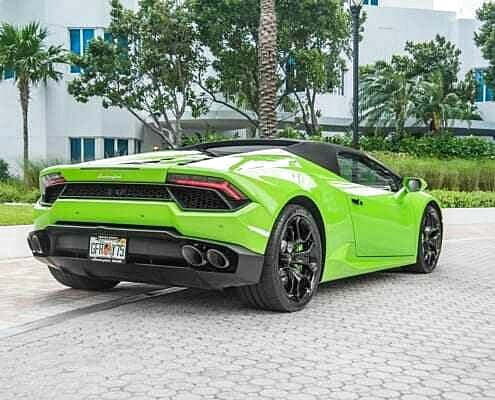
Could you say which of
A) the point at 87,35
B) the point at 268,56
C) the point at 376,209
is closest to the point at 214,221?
the point at 376,209

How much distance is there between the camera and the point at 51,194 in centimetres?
684

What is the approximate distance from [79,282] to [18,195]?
50.0 feet

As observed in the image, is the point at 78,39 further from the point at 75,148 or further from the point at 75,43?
the point at 75,148

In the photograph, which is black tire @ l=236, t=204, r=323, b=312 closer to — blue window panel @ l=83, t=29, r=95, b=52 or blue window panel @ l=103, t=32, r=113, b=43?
blue window panel @ l=103, t=32, r=113, b=43

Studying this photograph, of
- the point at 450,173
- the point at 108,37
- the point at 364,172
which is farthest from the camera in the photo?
the point at 108,37

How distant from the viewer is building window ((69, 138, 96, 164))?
32969 millimetres

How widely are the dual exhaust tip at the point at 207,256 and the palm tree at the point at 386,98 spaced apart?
33.2 m

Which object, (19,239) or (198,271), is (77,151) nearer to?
(19,239)

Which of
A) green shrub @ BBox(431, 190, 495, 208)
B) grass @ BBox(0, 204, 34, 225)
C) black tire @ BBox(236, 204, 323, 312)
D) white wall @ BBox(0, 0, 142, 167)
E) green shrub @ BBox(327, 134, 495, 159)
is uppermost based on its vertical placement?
white wall @ BBox(0, 0, 142, 167)

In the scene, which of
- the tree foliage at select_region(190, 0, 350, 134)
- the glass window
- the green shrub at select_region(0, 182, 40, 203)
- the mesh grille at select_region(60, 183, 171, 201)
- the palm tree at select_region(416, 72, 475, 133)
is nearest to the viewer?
the mesh grille at select_region(60, 183, 171, 201)

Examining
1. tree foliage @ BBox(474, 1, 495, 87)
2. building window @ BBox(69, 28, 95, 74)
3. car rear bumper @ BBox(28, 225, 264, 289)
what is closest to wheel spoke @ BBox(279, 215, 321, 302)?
car rear bumper @ BBox(28, 225, 264, 289)

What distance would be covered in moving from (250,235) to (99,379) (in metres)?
1.87

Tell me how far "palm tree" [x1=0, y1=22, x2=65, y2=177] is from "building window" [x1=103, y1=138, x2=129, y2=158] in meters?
3.47

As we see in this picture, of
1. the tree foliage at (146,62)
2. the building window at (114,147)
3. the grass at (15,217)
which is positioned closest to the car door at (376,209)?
the grass at (15,217)
